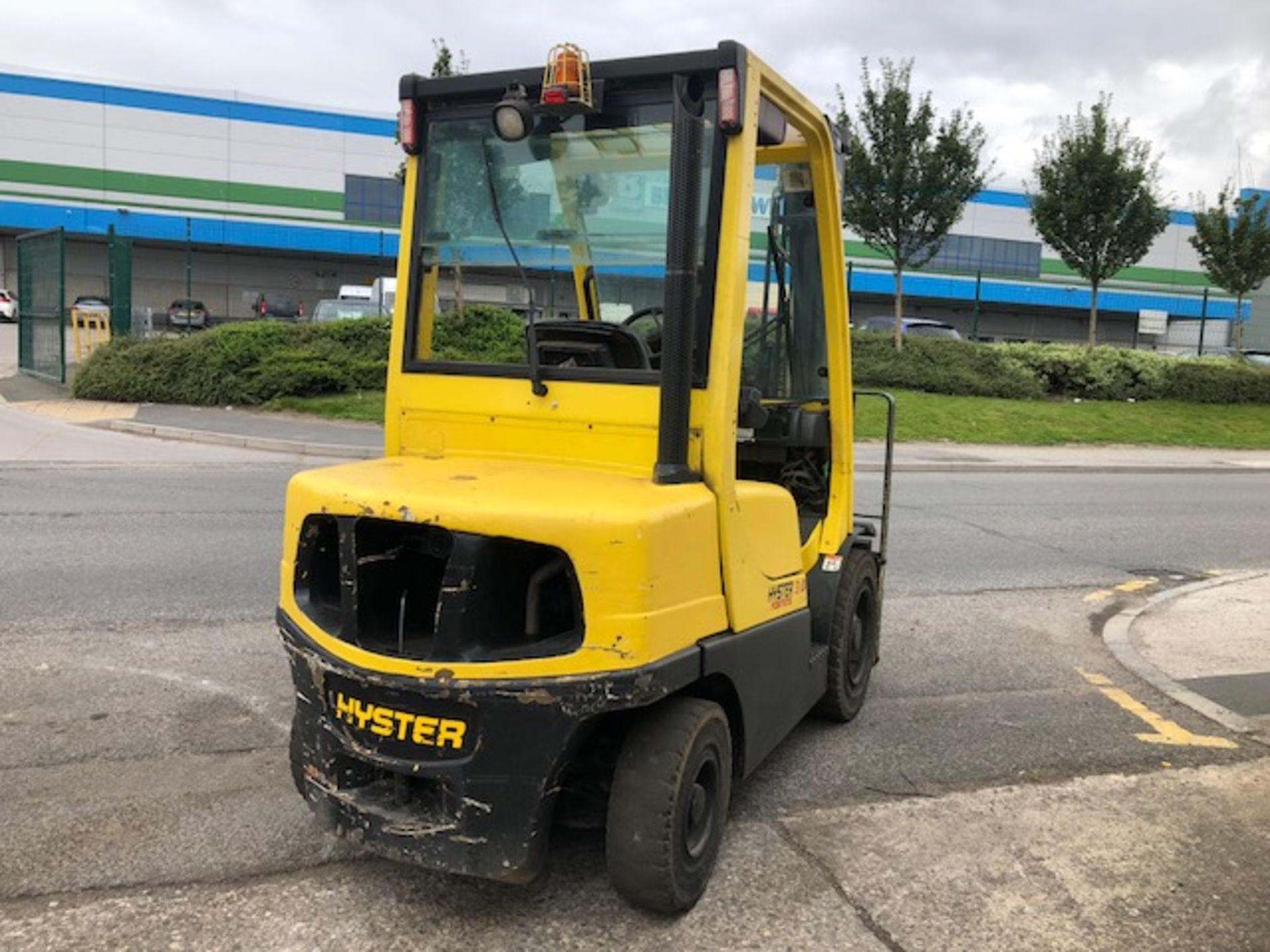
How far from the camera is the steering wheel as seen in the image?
10.8 feet

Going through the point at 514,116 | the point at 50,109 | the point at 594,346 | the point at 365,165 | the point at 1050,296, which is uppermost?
the point at 50,109

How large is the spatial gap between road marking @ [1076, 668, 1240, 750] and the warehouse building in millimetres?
38245

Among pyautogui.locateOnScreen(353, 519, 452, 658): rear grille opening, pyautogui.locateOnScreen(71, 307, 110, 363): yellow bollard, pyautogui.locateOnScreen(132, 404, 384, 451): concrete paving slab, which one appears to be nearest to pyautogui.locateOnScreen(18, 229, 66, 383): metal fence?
pyautogui.locateOnScreen(71, 307, 110, 363): yellow bollard

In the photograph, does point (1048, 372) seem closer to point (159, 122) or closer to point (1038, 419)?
point (1038, 419)

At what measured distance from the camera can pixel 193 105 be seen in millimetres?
46469

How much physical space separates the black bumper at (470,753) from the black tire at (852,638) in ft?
4.99

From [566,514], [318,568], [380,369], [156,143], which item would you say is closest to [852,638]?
[566,514]

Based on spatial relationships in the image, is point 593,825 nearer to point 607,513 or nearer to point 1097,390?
point 607,513

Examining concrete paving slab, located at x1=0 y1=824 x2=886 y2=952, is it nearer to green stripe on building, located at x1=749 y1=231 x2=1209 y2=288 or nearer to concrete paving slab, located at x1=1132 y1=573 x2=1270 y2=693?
concrete paving slab, located at x1=1132 y1=573 x2=1270 y2=693

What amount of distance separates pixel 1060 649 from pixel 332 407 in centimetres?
1260

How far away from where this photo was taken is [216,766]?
3803 mm

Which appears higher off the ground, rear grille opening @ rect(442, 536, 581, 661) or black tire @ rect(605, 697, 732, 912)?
rear grille opening @ rect(442, 536, 581, 661)

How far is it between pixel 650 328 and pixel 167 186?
49845 mm

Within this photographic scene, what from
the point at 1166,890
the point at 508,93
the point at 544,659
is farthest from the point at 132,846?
the point at 1166,890
